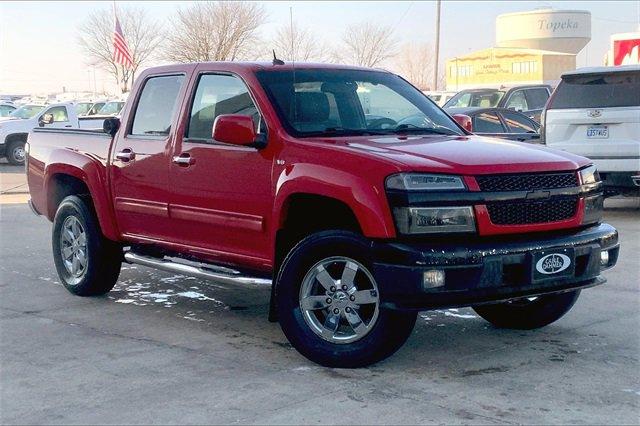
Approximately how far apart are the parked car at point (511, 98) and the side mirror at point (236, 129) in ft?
52.9

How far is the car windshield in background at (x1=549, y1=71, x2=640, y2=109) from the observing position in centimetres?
1175

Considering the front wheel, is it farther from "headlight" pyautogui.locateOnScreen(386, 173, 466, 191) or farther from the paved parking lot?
"headlight" pyautogui.locateOnScreen(386, 173, 466, 191)

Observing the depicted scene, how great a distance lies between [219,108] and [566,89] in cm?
672

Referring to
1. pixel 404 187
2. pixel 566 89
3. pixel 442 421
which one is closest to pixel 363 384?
pixel 442 421

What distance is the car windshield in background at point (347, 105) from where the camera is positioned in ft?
20.7

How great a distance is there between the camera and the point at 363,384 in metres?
5.25

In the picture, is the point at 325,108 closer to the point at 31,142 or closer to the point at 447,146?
the point at 447,146

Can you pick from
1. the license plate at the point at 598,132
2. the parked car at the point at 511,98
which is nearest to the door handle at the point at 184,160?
the license plate at the point at 598,132

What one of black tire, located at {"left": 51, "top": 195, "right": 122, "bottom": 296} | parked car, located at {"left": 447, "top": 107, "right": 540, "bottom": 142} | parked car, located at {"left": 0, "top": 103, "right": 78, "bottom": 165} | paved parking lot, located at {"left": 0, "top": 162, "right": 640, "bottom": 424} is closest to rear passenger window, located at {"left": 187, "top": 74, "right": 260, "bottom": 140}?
paved parking lot, located at {"left": 0, "top": 162, "right": 640, "bottom": 424}

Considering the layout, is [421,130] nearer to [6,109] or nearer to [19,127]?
[19,127]

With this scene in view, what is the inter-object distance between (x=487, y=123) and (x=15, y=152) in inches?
581

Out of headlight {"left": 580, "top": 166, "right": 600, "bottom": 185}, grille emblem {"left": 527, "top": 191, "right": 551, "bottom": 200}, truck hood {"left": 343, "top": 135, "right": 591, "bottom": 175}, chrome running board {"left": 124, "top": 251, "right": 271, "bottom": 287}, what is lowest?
chrome running board {"left": 124, "top": 251, "right": 271, "bottom": 287}

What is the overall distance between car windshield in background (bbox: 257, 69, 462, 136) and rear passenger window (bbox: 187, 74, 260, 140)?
19 cm

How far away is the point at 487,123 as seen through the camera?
51.8ft
